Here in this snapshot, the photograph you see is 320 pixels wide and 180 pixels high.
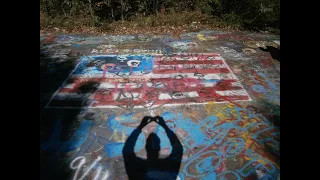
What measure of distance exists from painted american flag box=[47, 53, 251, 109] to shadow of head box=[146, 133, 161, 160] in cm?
156

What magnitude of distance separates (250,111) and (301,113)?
3.65m

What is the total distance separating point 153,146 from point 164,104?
2.03 m

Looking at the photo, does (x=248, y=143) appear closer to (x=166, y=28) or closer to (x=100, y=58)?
(x=100, y=58)

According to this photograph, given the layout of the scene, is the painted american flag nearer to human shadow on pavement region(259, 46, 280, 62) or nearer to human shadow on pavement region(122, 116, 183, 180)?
human shadow on pavement region(122, 116, 183, 180)

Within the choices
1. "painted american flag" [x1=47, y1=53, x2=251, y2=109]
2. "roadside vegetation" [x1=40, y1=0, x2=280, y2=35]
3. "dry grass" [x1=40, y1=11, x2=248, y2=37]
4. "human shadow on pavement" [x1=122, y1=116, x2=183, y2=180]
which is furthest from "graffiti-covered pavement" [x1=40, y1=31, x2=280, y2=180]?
"roadside vegetation" [x1=40, y1=0, x2=280, y2=35]

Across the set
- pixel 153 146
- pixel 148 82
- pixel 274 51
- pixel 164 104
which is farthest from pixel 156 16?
pixel 153 146

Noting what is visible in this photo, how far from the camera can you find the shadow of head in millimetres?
6039

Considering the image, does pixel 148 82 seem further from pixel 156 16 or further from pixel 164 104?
pixel 156 16

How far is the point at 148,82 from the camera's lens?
9.25m

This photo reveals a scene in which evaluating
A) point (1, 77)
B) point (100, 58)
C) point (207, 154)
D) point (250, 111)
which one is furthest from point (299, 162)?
point (100, 58)

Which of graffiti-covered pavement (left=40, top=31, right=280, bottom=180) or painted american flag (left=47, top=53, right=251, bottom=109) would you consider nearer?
graffiti-covered pavement (left=40, top=31, right=280, bottom=180)

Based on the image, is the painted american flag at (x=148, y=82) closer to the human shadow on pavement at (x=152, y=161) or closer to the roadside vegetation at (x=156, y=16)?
the human shadow on pavement at (x=152, y=161)

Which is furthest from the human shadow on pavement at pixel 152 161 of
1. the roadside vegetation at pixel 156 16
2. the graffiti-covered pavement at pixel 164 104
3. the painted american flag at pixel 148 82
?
the roadside vegetation at pixel 156 16

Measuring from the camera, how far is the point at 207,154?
6.10 m
